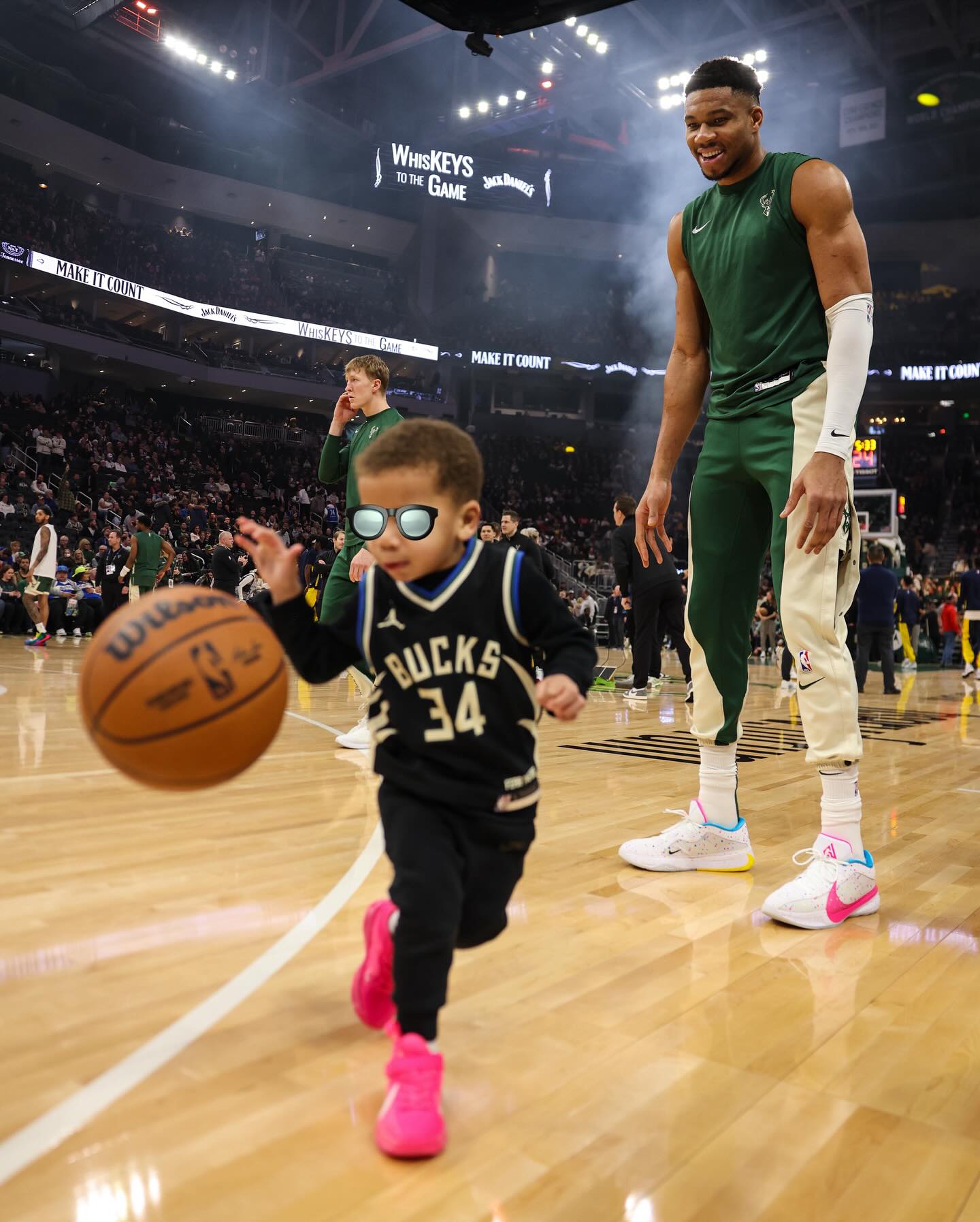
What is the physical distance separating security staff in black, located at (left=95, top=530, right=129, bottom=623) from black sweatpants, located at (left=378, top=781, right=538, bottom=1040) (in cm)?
1168

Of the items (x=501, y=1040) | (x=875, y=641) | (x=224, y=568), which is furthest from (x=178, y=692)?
(x=875, y=641)

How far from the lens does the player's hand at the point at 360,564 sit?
3.82 m

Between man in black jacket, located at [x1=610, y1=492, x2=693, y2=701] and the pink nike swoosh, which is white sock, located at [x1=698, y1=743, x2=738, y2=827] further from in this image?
man in black jacket, located at [x1=610, y1=492, x2=693, y2=701]

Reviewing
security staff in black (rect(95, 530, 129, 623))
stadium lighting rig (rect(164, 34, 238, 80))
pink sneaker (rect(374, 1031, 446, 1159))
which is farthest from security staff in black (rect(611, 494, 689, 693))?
stadium lighting rig (rect(164, 34, 238, 80))

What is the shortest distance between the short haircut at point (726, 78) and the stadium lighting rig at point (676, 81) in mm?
27477

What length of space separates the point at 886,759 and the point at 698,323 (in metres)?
3.45

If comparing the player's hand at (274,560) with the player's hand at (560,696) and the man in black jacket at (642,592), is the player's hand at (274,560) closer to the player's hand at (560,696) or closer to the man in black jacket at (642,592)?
the player's hand at (560,696)

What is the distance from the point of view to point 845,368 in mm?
2436

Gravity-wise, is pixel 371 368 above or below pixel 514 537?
above

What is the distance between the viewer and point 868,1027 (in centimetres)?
170

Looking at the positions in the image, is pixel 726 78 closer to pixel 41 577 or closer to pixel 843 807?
pixel 843 807

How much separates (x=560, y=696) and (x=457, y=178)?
37.9 m

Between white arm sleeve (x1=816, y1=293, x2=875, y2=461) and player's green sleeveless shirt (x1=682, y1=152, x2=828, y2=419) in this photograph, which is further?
player's green sleeveless shirt (x1=682, y1=152, x2=828, y2=419)

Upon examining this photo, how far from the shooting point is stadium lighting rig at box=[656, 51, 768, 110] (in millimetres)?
26125
